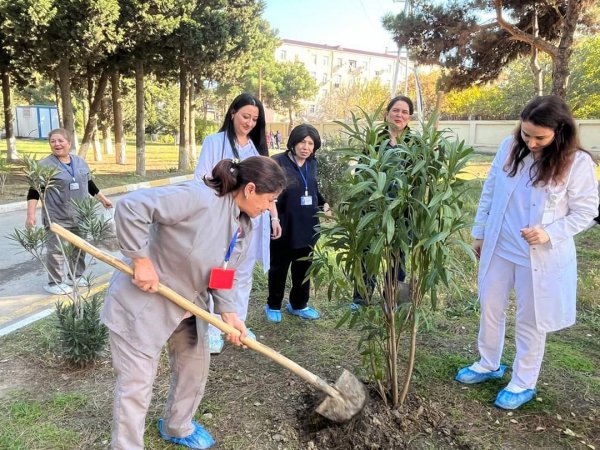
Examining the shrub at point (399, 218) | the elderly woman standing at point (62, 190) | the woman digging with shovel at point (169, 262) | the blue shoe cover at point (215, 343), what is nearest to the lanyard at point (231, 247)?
the woman digging with shovel at point (169, 262)

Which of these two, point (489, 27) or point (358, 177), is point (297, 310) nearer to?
point (358, 177)

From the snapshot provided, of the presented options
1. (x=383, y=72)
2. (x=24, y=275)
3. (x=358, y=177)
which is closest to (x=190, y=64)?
(x=24, y=275)

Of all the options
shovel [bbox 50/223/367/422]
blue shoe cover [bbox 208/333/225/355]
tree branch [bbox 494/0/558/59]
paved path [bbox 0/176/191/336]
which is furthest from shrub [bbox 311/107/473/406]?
tree branch [bbox 494/0/558/59]

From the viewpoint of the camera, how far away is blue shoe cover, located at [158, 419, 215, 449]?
2186 millimetres

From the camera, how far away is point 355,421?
235 cm

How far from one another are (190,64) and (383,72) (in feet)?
211

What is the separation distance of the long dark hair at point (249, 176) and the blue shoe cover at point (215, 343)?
5.04 ft

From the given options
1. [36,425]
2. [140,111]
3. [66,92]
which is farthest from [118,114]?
[36,425]

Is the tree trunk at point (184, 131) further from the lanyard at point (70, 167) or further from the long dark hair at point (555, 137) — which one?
the long dark hair at point (555, 137)

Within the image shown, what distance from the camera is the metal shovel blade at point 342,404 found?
7.48 ft

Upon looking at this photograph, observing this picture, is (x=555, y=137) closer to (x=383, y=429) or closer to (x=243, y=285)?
(x=383, y=429)

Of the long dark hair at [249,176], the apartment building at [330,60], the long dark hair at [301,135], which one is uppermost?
the apartment building at [330,60]

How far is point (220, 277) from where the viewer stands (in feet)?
6.09

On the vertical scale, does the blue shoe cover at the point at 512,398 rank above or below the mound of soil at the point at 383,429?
above
